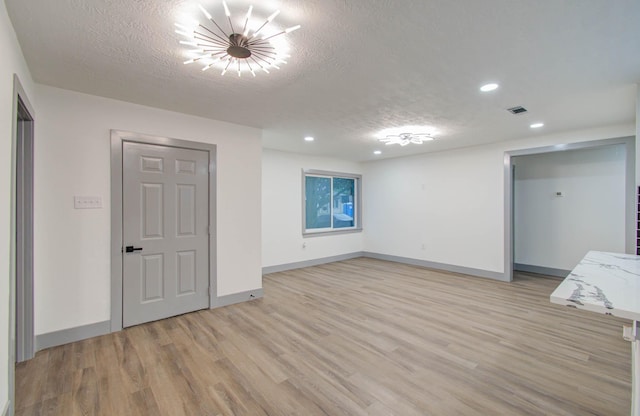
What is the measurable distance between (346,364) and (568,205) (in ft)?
17.6

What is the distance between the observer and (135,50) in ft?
7.16

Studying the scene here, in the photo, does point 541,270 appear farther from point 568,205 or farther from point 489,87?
point 489,87

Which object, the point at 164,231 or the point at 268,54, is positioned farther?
the point at 164,231

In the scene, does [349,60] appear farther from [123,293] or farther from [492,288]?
[492,288]

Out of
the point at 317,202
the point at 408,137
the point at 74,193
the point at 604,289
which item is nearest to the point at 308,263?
the point at 317,202

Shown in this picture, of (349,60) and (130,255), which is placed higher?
(349,60)

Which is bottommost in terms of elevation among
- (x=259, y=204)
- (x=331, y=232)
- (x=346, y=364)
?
(x=346, y=364)

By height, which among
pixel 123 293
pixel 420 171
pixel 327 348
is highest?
pixel 420 171

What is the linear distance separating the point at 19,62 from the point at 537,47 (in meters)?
3.75

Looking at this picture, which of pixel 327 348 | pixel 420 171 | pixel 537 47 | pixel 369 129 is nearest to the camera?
pixel 537 47

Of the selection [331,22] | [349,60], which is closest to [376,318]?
[349,60]

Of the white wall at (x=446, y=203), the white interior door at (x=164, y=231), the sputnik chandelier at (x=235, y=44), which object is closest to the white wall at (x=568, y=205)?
the white wall at (x=446, y=203)

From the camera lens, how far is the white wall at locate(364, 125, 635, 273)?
17.7ft

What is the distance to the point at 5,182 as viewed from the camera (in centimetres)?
176
